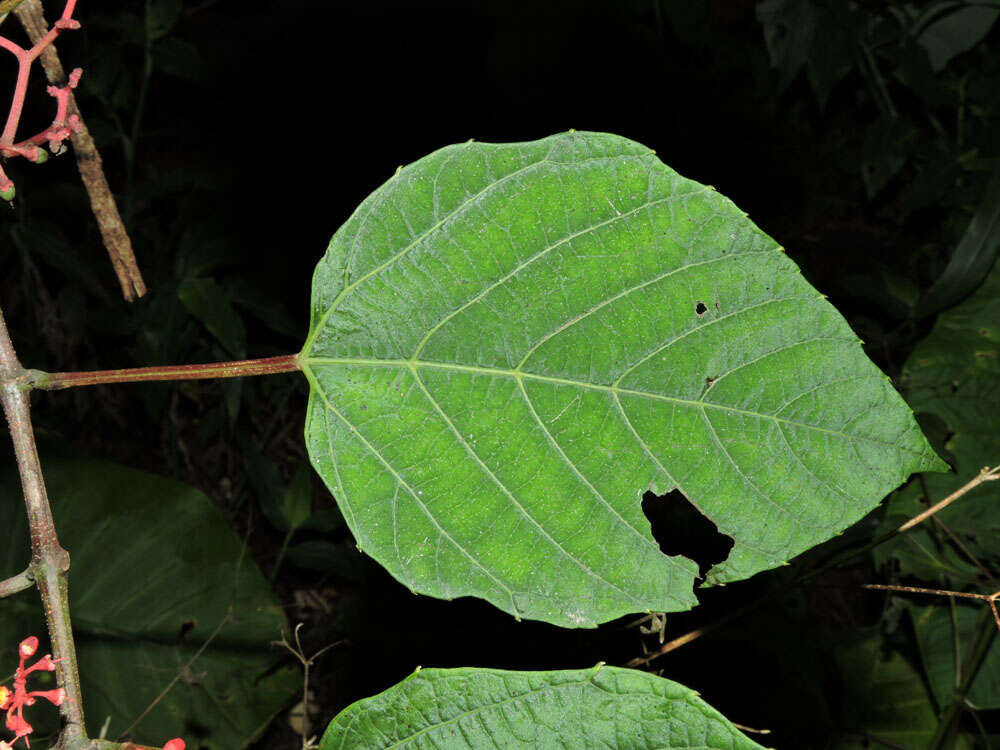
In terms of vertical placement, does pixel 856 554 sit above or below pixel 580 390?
below

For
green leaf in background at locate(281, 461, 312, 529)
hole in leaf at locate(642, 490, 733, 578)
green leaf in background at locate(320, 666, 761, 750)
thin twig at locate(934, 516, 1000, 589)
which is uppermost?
green leaf in background at locate(320, 666, 761, 750)

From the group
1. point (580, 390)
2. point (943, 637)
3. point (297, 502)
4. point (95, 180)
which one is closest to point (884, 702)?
point (943, 637)

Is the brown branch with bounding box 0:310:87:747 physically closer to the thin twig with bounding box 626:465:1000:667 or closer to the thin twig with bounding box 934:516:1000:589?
the thin twig with bounding box 626:465:1000:667

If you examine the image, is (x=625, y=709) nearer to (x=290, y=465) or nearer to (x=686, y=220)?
(x=686, y=220)

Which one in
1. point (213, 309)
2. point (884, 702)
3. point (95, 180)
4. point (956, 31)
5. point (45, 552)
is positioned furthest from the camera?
point (956, 31)

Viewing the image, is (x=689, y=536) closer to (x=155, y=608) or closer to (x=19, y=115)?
(x=155, y=608)

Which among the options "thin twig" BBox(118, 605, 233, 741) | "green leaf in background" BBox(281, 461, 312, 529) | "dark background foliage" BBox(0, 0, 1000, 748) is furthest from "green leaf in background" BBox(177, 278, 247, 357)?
"thin twig" BBox(118, 605, 233, 741)

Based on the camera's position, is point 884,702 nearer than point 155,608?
No
